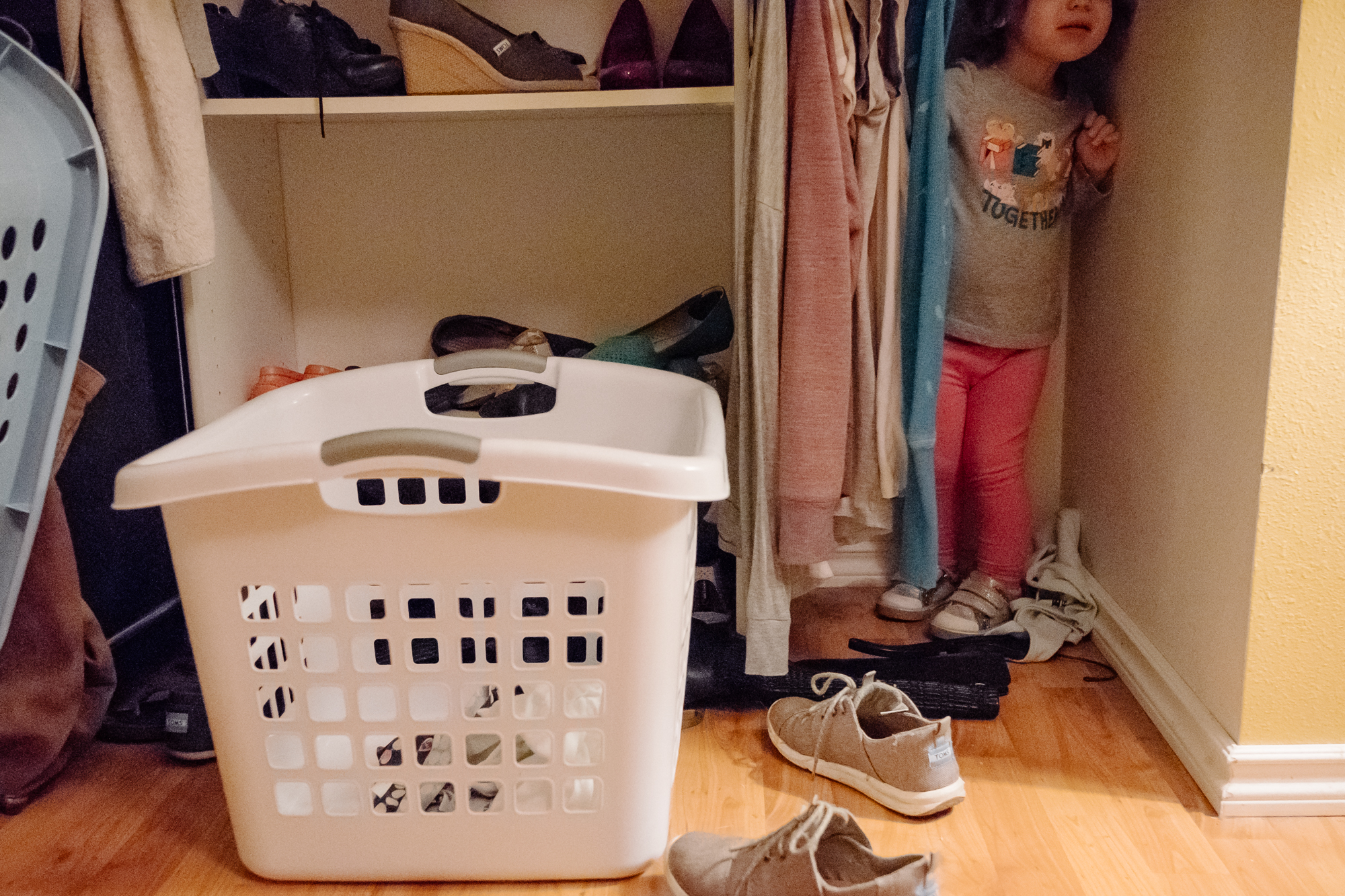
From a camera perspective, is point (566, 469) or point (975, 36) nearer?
point (566, 469)

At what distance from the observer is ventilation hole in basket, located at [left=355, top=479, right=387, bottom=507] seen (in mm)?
1412

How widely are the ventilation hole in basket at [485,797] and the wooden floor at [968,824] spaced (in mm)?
72

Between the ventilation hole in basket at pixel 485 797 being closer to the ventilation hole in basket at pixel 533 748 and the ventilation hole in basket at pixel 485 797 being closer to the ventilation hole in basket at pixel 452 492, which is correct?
the ventilation hole in basket at pixel 533 748

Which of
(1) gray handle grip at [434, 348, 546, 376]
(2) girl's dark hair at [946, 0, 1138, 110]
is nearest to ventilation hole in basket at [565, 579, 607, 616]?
(1) gray handle grip at [434, 348, 546, 376]

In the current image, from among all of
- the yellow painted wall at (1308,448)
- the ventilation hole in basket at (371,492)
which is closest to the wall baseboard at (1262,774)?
the yellow painted wall at (1308,448)

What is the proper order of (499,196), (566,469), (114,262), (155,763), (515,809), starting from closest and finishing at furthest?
(566,469) < (515,809) < (155,763) < (114,262) < (499,196)

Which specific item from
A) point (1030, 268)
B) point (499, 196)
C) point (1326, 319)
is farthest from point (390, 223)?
point (1326, 319)

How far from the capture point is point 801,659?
137 cm

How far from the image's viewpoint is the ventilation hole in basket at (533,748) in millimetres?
901

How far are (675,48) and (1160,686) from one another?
41.0 inches

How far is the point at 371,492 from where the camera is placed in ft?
4.84

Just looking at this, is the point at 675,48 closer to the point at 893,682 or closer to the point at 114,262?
the point at 114,262

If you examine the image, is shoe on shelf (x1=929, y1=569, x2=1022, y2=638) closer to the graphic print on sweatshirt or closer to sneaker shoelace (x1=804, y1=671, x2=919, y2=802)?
sneaker shoelace (x1=804, y1=671, x2=919, y2=802)

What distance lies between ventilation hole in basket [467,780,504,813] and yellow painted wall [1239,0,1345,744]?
73 cm
